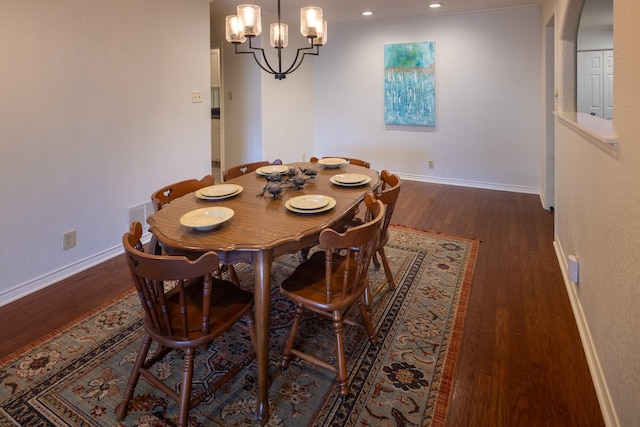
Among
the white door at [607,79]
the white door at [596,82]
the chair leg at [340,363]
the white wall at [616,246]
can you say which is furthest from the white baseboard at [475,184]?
the chair leg at [340,363]

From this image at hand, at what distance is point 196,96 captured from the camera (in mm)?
3807

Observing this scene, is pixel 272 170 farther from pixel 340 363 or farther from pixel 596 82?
pixel 596 82

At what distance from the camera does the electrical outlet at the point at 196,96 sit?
3770 millimetres

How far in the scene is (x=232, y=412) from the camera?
5.24 ft

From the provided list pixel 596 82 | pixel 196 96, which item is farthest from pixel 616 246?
pixel 596 82

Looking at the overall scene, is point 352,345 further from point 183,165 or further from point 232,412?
point 183,165

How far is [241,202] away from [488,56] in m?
4.37

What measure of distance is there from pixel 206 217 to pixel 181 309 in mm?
501

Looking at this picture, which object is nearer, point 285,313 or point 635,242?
point 635,242

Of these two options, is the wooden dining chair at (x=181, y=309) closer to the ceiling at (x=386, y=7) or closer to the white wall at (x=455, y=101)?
the ceiling at (x=386, y=7)

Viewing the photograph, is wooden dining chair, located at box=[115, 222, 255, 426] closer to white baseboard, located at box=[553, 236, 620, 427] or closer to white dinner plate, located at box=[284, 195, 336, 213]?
white dinner plate, located at box=[284, 195, 336, 213]

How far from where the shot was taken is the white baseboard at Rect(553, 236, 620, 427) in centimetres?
149

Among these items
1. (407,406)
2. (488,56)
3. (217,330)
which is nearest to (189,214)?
(217,330)

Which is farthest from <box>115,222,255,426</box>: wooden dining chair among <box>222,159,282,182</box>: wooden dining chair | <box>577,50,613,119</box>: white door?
<box>577,50,613,119</box>: white door
